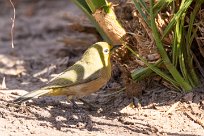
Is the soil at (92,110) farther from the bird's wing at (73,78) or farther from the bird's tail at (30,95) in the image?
the bird's wing at (73,78)

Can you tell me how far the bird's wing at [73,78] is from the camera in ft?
15.6

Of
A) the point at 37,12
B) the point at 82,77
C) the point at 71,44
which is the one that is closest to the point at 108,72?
the point at 82,77

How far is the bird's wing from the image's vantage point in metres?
4.76

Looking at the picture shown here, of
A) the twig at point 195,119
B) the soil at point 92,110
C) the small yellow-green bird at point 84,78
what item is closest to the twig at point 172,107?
the soil at point 92,110

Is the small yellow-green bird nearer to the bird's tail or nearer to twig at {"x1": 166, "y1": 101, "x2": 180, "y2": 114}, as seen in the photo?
the bird's tail

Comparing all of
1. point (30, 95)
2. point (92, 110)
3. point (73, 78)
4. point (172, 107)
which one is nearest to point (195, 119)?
point (172, 107)

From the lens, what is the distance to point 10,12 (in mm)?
9523

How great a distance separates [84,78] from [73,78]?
0.09 metres

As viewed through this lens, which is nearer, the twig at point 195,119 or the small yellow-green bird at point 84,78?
the twig at point 195,119

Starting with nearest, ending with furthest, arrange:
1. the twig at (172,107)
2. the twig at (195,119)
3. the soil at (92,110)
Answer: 1. the soil at (92,110)
2. the twig at (195,119)
3. the twig at (172,107)

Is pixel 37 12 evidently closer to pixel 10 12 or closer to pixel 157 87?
pixel 10 12

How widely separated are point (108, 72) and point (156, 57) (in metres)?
0.43

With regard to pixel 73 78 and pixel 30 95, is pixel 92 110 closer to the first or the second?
pixel 73 78

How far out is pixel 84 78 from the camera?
4.84m
